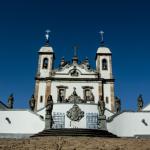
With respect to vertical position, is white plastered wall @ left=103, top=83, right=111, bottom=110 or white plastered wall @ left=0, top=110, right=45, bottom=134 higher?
white plastered wall @ left=103, top=83, right=111, bottom=110

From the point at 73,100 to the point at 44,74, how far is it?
11.9m

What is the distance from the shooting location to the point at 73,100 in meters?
29.4

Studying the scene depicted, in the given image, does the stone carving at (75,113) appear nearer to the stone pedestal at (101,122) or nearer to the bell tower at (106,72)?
the stone pedestal at (101,122)

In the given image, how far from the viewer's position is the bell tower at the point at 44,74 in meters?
37.7

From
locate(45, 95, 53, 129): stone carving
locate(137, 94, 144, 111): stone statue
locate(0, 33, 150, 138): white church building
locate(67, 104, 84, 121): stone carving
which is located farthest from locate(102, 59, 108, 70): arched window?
locate(45, 95, 53, 129): stone carving

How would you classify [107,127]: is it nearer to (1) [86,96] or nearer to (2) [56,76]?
(1) [86,96]

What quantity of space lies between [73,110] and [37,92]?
37.9 feet

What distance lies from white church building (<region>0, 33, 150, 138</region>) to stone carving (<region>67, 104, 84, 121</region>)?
0.22 m

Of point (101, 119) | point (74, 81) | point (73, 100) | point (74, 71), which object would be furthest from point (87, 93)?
point (101, 119)

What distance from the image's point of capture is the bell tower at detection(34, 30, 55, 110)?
124 ft

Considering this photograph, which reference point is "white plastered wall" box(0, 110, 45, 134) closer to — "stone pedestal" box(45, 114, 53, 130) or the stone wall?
"stone pedestal" box(45, 114, 53, 130)

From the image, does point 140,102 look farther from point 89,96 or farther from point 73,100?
point 73,100

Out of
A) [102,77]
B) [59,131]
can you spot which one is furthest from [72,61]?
[59,131]

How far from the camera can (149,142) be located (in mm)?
16531
